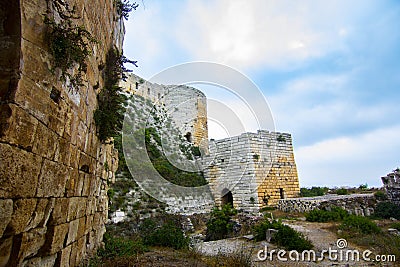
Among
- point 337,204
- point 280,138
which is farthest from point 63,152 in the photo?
point 280,138

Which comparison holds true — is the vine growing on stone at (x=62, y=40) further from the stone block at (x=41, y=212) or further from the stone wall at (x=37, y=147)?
the stone block at (x=41, y=212)

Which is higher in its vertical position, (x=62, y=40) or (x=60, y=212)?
(x=62, y=40)

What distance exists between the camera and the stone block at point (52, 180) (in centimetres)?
201

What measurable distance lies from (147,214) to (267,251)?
5174 mm

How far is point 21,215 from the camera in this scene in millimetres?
1755

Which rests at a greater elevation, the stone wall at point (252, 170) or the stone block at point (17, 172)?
the stone wall at point (252, 170)

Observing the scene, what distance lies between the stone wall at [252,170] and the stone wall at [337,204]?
4.96ft

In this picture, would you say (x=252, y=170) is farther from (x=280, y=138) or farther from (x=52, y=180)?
(x=52, y=180)

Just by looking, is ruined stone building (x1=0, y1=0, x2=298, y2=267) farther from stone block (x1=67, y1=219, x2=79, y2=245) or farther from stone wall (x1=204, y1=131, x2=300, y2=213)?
stone wall (x1=204, y1=131, x2=300, y2=213)

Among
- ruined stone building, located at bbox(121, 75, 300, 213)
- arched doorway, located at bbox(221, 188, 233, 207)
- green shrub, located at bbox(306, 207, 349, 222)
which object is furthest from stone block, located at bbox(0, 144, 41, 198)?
arched doorway, located at bbox(221, 188, 233, 207)

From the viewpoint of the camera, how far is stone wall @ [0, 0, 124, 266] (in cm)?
164

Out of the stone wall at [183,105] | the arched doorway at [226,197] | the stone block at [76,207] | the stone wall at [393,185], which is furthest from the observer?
A: the stone wall at [183,105]

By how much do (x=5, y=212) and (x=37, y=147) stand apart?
530mm

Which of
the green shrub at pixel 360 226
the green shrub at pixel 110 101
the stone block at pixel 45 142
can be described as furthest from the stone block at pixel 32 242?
the green shrub at pixel 360 226
